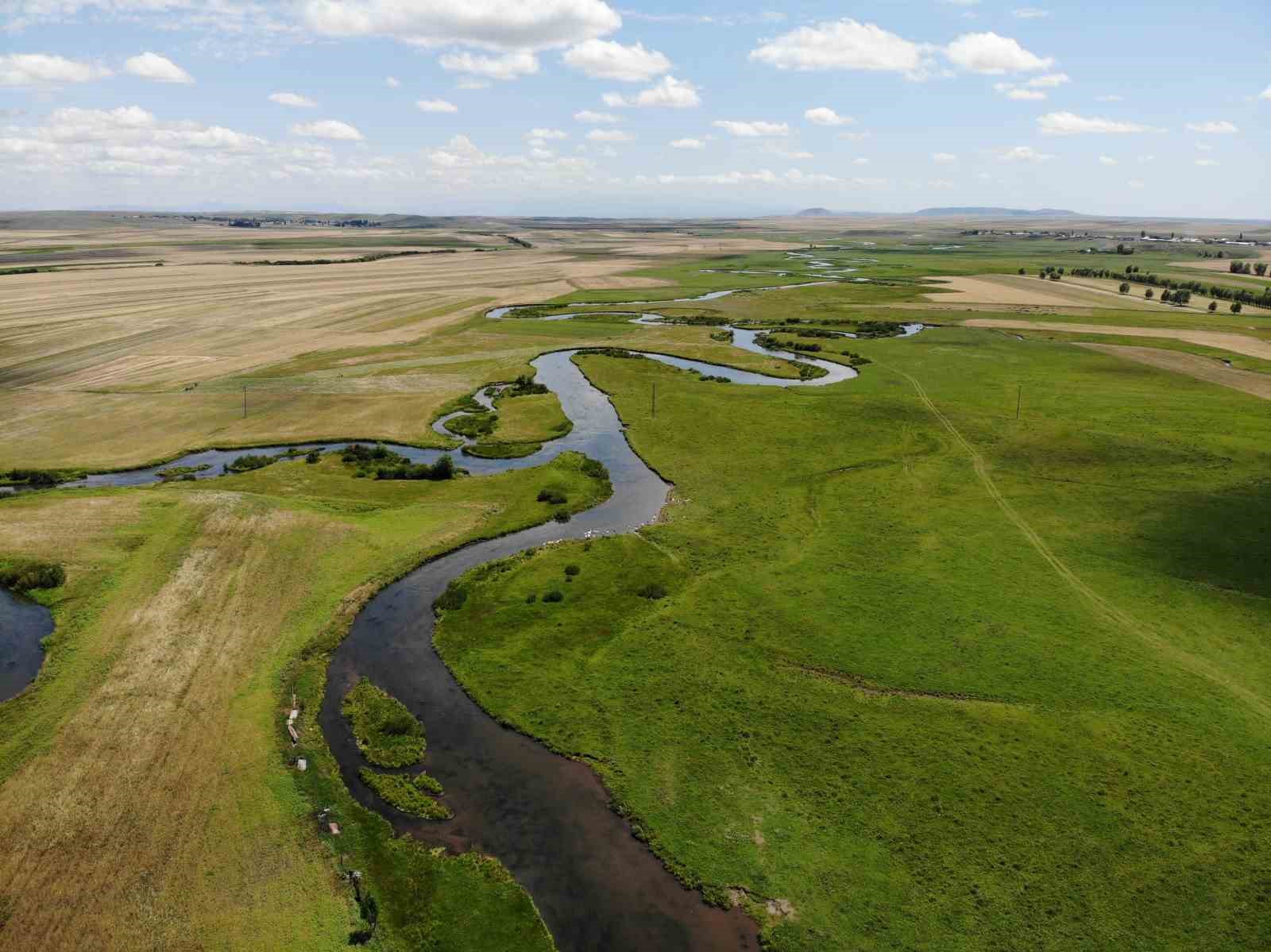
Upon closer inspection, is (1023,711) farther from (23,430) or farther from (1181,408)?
(23,430)

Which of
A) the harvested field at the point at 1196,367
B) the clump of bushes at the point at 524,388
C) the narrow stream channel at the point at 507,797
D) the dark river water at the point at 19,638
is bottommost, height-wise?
the narrow stream channel at the point at 507,797

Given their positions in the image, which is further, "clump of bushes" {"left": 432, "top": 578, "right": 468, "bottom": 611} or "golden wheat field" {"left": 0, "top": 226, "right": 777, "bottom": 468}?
"golden wheat field" {"left": 0, "top": 226, "right": 777, "bottom": 468}

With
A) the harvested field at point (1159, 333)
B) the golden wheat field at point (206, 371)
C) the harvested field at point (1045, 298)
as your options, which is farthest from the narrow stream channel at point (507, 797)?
the harvested field at point (1045, 298)

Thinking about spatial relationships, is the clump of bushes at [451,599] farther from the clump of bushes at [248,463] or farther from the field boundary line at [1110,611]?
the field boundary line at [1110,611]

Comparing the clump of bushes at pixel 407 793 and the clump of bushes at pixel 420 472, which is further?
the clump of bushes at pixel 420 472

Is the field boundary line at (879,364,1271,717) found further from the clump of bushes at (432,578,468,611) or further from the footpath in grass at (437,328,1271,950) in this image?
the clump of bushes at (432,578,468,611)

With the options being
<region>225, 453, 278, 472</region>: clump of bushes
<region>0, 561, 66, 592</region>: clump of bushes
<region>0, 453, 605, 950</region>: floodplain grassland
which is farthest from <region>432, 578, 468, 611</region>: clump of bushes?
<region>225, 453, 278, 472</region>: clump of bushes

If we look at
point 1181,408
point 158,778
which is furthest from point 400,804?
point 1181,408
